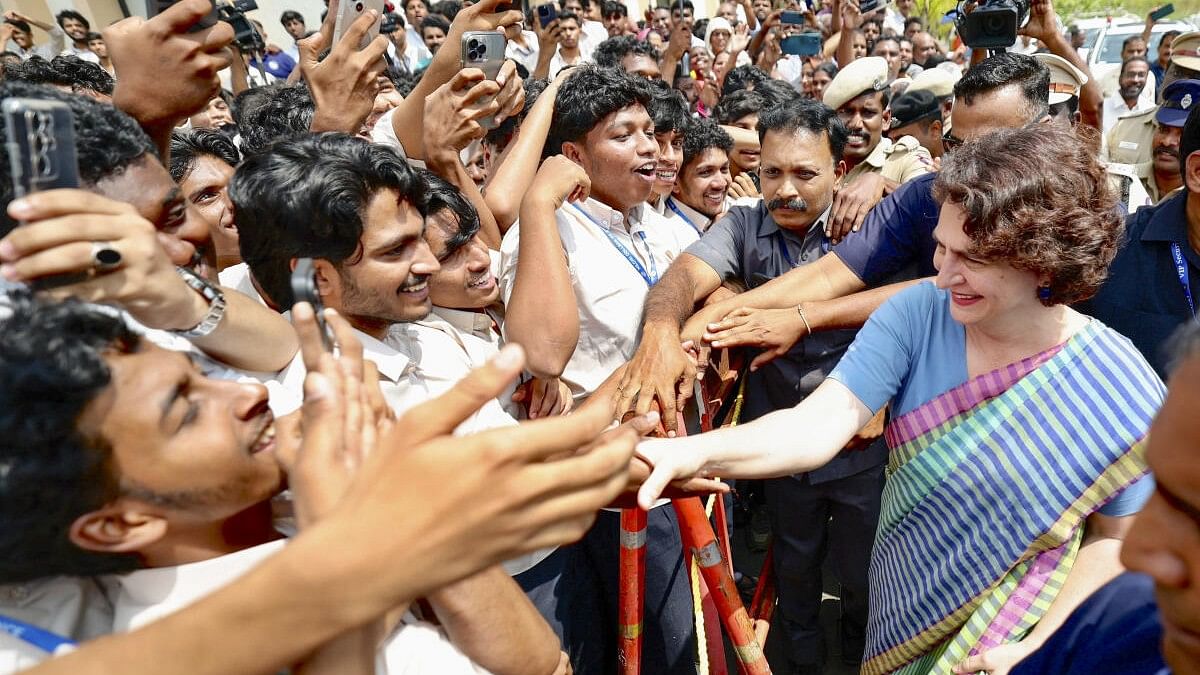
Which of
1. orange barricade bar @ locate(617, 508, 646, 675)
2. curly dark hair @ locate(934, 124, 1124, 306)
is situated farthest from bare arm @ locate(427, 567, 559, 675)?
curly dark hair @ locate(934, 124, 1124, 306)

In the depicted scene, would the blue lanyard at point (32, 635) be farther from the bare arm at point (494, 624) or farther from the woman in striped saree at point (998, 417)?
the woman in striped saree at point (998, 417)

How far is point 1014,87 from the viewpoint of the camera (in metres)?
2.92

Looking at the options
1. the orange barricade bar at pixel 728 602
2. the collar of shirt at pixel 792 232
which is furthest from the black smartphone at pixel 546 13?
the orange barricade bar at pixel 728 602

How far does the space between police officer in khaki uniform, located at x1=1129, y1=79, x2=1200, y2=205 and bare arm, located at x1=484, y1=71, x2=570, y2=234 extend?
106 inches

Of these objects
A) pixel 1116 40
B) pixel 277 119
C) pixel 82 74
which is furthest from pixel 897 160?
pixel 1116 40

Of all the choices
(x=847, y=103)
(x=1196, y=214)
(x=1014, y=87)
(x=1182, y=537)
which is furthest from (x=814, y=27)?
(x=1182, y=537)

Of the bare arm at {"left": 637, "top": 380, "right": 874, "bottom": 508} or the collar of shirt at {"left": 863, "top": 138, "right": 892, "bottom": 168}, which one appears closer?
the bare arm at {"left": 637, "top": 380, "right": 874, "bottom": 508}

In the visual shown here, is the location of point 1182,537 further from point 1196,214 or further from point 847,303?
point 1196,214

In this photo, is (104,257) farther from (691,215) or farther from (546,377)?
(691,215)

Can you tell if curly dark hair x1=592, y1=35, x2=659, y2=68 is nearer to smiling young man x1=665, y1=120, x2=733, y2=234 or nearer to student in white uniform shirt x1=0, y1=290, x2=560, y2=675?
smiling young man x1=665, y1=120, x2=733, y2=234

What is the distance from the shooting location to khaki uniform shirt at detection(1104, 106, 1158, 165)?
4848mm

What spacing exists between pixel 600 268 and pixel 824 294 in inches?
29.9

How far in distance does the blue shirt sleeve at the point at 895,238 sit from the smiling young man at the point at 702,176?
0.97 meters

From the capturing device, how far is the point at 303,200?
161 centimetres
